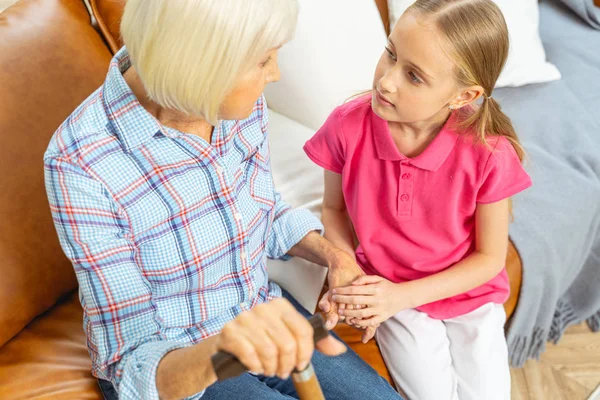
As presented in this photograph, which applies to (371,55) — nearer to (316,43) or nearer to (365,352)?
(316,43)

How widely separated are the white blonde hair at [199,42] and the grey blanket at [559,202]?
907 millimetres

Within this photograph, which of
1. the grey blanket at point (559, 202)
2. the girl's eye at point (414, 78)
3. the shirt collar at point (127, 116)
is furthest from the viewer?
the grey blanket at point (559, 202)

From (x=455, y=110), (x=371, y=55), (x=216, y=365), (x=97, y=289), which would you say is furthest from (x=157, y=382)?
(x=371, y=55)

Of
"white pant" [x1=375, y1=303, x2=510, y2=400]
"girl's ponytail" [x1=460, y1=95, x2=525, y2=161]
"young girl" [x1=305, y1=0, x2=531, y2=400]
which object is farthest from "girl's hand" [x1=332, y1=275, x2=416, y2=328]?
"girl's ponytail" [x1=460, y1=95, x2=525, y2=161]

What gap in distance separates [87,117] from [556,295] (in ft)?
4.05

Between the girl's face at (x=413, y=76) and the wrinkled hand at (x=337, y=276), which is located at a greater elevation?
the girl's face at (x=413, y=76)

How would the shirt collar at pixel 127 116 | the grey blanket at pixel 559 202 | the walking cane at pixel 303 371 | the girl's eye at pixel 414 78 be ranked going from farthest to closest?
1. the grey blanket at pixel 559 202
2. the girl's eye at pixel 414 78
3. the shirt collar at pixel 127 116
4. the walking cane at pixel 303 371

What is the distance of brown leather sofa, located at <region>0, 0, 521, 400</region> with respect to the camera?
3.73ft

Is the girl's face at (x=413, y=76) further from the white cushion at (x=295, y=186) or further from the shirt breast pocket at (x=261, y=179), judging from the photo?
the white cushion at (x=295, y=186)

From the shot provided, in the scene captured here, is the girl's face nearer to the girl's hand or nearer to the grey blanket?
the girl's hand

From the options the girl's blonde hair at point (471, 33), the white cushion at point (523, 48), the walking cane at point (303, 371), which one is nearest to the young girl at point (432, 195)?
the girl's blonde hair at point (471, 33)

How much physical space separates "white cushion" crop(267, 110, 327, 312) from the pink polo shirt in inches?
5.4

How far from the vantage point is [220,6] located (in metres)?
0.83

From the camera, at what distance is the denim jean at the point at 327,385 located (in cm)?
110
